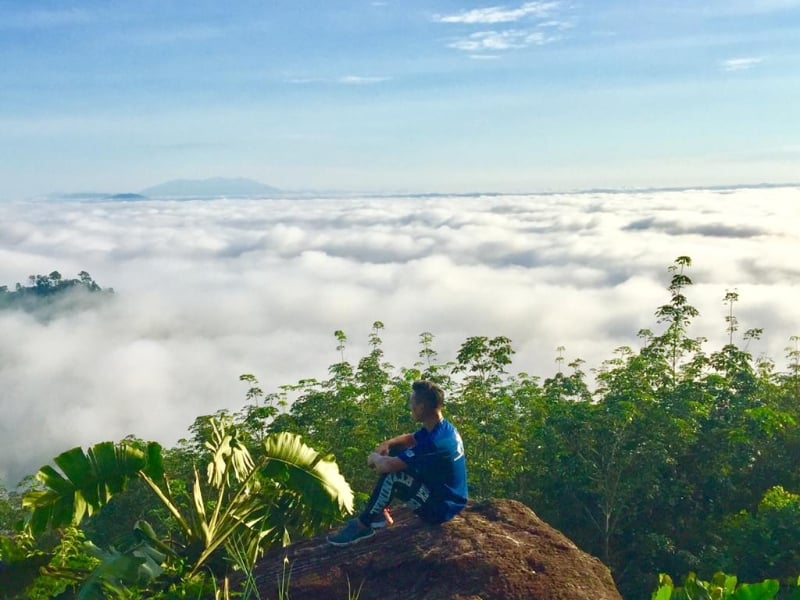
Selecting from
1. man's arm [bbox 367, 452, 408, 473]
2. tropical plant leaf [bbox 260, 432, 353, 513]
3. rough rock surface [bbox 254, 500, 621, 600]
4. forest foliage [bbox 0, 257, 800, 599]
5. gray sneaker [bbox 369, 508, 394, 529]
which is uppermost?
man's arm [bbox 367, 452, 408, 473]

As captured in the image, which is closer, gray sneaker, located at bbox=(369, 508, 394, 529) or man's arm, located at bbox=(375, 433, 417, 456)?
man's arm, located at bbox=(375, 433, 417, 456)

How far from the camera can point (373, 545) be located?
7.36m

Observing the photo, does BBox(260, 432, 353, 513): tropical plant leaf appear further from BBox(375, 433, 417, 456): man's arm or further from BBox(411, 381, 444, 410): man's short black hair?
BBox(411, 381, 444, 410): man's short black hair

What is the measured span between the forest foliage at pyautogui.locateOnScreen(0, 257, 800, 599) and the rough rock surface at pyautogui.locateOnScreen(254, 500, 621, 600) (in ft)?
18.4

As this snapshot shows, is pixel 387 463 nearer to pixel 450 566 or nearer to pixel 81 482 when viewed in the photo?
pixel 450 566

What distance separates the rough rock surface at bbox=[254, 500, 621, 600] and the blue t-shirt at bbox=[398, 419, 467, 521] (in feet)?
0.86

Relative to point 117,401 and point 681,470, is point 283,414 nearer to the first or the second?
point 681,470

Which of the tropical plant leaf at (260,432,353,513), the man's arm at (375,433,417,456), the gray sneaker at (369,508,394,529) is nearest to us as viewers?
the man's arm at (375,433,417,456)

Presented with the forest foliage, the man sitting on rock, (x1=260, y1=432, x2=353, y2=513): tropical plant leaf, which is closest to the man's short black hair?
the man sitting on rock

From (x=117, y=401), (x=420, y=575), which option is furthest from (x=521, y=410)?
(x=117, y=401)

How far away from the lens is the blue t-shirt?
7.13 meters

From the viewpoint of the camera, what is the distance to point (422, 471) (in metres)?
7.22

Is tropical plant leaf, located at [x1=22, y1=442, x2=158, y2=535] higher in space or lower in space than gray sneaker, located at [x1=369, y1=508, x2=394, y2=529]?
higher

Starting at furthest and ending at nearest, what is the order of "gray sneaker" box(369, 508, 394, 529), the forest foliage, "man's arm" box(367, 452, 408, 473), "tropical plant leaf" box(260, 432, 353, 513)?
the forest foliage, "tropical plant leaf" box(260, 432, 353, 513), "gray sneaker" box(369, 508, 394, 529), "man's arm" box(367, 452, 408, 473)
